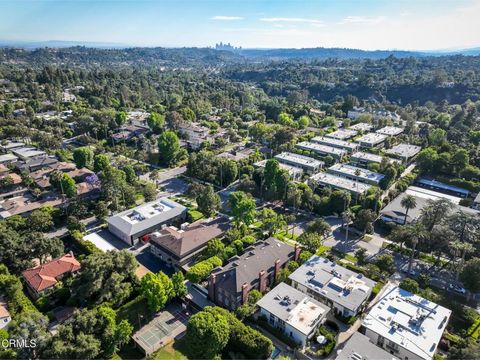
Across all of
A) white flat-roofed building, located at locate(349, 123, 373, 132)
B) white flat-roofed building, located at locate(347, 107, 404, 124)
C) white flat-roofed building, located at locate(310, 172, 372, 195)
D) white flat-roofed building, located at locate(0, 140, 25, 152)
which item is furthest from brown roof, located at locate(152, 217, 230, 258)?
white flat-roofed building, located at locate(347, 107, 404, 124)

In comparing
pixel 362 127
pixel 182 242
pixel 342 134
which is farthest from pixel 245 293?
pixel 362 127

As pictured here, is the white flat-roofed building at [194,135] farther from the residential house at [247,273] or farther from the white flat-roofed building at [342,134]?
the residential house at [247,273]

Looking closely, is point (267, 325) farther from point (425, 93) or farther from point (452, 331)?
point (425, 93)

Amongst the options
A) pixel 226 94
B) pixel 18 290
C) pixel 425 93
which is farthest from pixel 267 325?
pixel 425 93

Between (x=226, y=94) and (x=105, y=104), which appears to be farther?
(x=226, y=94)

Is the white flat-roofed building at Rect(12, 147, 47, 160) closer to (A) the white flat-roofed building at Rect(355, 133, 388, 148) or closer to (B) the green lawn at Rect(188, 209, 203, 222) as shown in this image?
(B) the green lawn at Rect(188, 209, 203, 222)

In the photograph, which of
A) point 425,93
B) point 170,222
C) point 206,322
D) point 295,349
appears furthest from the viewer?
point 425,93
